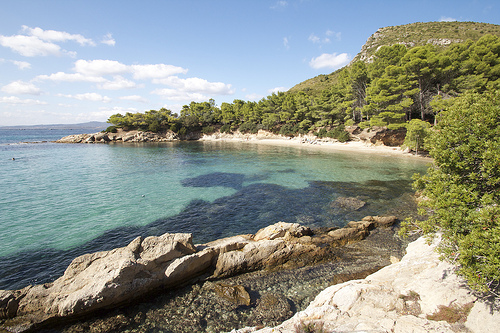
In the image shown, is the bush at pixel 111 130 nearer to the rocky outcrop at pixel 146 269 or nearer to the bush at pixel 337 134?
the bush at pixel 337 134

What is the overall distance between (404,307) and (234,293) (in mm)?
6315

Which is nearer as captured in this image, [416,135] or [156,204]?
[156,204]

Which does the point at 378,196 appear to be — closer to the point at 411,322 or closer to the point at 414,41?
the point at 411,322

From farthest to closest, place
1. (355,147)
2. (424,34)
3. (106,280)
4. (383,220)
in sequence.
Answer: (424,34) < (355,147) < (383,220) < (106,280)

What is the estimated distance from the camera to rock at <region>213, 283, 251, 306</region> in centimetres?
923

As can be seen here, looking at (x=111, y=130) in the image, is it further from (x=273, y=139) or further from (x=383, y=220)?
(x=383, y=220)

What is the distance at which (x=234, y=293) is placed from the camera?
9.56 m

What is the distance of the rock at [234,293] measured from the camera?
9.23 m

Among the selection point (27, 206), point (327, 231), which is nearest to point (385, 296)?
point (327, 231)

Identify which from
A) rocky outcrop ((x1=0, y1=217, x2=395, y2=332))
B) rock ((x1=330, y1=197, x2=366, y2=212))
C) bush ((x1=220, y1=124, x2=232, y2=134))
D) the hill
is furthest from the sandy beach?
rocky outcrop ((x1=0, y1=217, x2=395, y2=332))

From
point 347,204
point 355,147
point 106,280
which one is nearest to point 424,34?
point 355,147

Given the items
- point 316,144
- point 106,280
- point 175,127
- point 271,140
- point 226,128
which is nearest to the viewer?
point 106,280

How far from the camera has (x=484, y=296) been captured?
6008mm

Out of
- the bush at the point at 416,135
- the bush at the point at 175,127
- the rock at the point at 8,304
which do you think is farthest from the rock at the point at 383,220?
the bush at the point at 175,127
